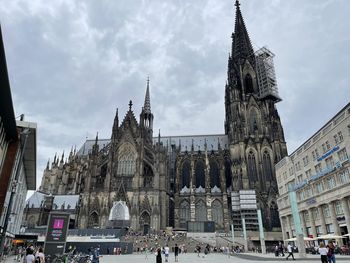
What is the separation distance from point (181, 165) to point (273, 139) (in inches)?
835

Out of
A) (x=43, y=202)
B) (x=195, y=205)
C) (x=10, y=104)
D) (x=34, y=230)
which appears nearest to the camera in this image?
(x=10, y=104)

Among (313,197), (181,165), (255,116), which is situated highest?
(255,116)

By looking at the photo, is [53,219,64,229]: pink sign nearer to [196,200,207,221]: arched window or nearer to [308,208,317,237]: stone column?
[308,208,317,237]: stone column

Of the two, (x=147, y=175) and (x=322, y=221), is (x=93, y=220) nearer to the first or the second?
(x=147, y=175)

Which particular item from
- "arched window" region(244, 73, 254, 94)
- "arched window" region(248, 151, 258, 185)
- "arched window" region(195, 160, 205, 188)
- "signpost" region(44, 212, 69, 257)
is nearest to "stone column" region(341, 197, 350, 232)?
"arched window" region(248, 151, 258, 185)

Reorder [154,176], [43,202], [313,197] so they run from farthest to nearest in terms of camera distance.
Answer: [43,202] → [154,176] → [313,197]

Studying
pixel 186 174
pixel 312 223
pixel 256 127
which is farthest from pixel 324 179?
pixel 186 174

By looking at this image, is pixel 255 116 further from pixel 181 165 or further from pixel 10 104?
pixel 10 104

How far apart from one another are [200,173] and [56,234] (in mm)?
49930

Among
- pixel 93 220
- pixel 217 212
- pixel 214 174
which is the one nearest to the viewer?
pixel 93 220

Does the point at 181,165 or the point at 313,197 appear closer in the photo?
the point at 313,197

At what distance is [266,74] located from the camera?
67875 mm

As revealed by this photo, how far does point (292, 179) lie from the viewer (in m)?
45.5

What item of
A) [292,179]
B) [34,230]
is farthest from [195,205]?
[34,230]
